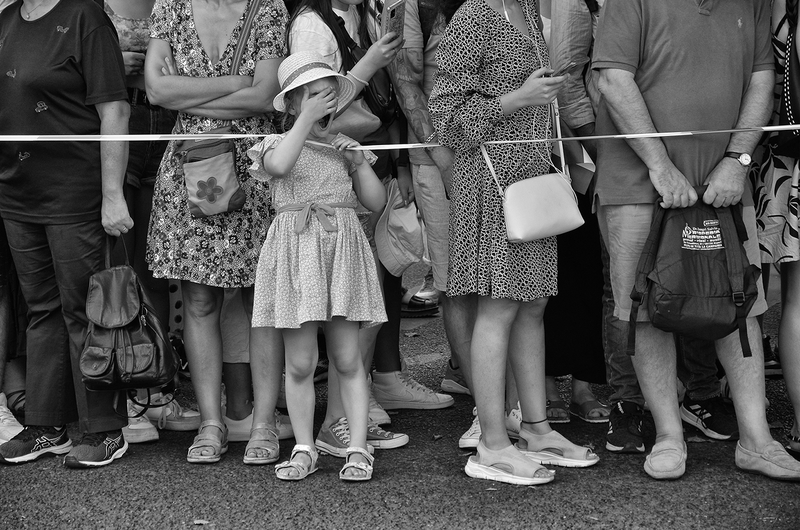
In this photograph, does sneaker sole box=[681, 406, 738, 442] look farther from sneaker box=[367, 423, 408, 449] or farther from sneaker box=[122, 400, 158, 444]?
sneaker box=[122, 400, 158, 444]

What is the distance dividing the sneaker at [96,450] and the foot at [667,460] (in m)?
2.21

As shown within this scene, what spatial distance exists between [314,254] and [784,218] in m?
1.93

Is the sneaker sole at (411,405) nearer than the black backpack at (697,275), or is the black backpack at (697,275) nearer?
the black backpack at (697,275)

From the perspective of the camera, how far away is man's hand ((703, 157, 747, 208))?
383cm

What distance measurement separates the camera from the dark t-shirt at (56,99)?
4.12m

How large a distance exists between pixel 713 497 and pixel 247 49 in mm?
2606

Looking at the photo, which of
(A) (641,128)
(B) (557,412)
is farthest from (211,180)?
(B) (557,412)

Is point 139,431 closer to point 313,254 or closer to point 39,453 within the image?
point 39,453

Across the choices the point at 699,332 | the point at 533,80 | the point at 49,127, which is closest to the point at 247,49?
the point at 49,127

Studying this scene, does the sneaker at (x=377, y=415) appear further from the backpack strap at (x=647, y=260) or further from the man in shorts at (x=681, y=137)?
the backpack strap at (x=647, y=260)

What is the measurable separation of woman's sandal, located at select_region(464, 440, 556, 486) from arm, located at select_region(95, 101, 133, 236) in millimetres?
1755

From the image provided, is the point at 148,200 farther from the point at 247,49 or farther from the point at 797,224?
the point at 797,224

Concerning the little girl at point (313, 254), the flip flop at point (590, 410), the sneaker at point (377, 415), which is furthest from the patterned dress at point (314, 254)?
the flip flop at point (590, 410)

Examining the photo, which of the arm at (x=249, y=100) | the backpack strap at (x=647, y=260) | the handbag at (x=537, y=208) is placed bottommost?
the backpack strap at (x=647, y=260)
